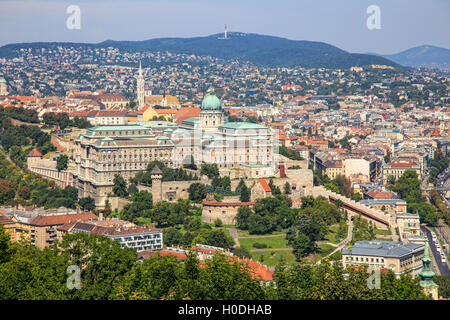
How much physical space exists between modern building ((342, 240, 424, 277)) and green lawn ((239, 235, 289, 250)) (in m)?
4.90

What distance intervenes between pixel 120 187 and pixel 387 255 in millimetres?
23159

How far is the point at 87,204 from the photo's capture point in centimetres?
6931

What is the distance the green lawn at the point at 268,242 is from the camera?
5919 cm

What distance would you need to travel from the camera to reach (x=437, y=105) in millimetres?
184125

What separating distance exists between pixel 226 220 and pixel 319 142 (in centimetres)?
4941

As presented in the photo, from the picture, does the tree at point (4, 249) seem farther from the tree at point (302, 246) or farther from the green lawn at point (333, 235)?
the green lawn at point (333, 235)

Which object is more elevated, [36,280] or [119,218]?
[36,280]

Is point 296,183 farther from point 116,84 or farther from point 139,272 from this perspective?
point 116,84

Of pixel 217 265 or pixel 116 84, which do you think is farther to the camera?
pixel 116 84

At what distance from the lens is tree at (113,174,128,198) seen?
2746 inches

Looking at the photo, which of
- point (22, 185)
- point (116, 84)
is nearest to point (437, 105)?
point (116, 84)

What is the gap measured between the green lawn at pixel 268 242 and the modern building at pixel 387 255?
4895mm

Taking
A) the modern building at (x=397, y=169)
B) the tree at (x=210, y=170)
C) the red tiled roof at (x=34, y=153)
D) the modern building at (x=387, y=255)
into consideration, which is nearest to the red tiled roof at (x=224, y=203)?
the tree at (x=210, y=170)

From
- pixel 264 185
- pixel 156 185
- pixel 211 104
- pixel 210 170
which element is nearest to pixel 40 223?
pixel 156 185
